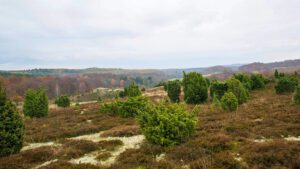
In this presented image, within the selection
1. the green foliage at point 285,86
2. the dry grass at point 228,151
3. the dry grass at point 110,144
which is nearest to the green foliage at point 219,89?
the green foliage at point 285,86

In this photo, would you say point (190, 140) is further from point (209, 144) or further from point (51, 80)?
point (51, 80)

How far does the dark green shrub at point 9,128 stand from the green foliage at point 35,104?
1338cm

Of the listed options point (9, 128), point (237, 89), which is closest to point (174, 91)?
point (237, 89)

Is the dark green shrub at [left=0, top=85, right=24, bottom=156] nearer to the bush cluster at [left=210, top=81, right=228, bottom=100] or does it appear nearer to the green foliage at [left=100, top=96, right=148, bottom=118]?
the green foliage at [left=100, top=96, right=148, bottom=118]

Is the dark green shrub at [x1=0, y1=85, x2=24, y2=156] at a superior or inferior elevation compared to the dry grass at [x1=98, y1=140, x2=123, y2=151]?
superior

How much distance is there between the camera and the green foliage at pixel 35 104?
22.9 m

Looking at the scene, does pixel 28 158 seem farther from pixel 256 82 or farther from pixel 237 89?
pixel 256 82

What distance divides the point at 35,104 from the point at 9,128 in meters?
14.0

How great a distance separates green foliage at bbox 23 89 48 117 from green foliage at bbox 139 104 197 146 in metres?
16.1

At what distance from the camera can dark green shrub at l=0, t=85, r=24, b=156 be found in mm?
9828

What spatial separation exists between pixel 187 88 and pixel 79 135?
14.6 metres

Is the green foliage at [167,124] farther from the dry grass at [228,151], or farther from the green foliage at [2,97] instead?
the green foliage at [2,97]

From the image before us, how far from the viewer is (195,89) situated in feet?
84.9

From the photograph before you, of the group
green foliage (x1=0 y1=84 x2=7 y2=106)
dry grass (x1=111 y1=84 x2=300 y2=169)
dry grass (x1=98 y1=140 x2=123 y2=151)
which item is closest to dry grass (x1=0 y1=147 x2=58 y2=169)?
dry grass (x1=98 y1=140 x2=123 y2=151)
